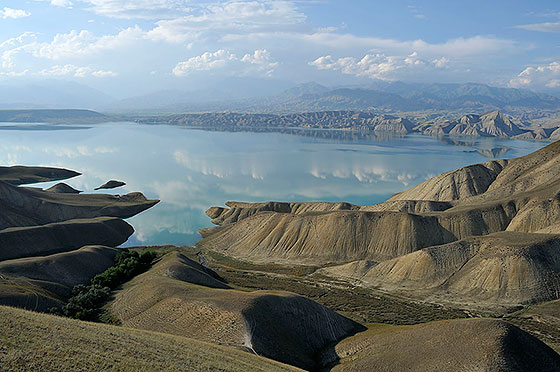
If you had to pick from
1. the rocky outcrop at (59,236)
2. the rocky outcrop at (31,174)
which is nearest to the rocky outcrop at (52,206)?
the rocky outcrop at (59,236)

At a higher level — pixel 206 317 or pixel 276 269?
pixel 206 317

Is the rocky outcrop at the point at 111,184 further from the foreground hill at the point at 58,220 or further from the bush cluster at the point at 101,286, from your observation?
the bush cluster at the point at 101,286

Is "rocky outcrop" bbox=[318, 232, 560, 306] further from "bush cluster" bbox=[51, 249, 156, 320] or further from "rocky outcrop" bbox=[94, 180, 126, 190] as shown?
"rocky outcrop" bbox=[94, 180, 126, 190]

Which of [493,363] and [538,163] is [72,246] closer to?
→ [493,363]

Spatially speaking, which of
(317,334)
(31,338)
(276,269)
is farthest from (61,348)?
(276,269)

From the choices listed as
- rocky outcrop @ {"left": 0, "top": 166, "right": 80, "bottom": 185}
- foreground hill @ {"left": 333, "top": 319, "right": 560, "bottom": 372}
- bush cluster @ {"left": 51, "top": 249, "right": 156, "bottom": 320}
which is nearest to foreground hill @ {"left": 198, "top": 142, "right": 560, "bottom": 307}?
bush cluster @ {"left": 51, "top": 249, "right": 156, "bottom": 320}

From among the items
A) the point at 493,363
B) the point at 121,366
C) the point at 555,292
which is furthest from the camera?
the point at 555,292
